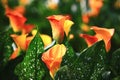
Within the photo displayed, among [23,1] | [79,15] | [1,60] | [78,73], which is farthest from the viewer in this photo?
Result: [23,1]

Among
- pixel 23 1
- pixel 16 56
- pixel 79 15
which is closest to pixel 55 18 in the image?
pixel 16 56

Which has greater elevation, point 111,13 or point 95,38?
point 95,38

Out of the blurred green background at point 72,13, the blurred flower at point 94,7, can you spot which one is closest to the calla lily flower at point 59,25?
the blurred green background at point 72,13

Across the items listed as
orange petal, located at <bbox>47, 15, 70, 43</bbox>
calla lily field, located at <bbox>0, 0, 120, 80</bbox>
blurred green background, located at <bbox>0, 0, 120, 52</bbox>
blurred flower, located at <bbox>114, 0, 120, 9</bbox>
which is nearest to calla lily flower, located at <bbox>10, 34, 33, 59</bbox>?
calla lily field, located at <bbox>0, 0, 120, 80</bbox>

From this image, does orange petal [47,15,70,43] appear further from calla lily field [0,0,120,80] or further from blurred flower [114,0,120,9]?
blurred flower [114,0,120,9]

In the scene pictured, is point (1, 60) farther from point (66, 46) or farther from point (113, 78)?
point (113, 78)

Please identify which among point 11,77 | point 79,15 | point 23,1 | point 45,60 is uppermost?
point 45,60
